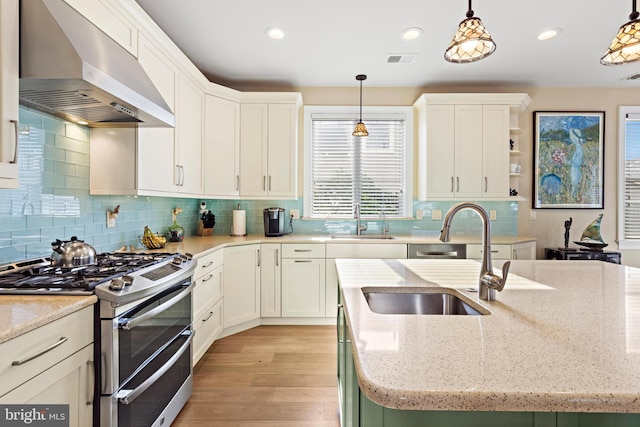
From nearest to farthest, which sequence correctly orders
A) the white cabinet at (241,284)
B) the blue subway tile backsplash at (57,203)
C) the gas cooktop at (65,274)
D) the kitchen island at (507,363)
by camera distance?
the kitchen island at (507,363)
the gas cooktop at (65,274)
the blue subway tile backsplash at (57,203)
the white cabinet at (241,284)

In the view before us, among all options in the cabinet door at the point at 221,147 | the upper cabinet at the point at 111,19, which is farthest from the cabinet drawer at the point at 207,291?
the upper cabinet at the point at 111,19

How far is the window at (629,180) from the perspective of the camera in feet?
12.7

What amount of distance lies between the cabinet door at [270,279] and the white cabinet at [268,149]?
0.63 metres

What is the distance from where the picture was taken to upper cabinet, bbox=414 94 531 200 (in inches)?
141

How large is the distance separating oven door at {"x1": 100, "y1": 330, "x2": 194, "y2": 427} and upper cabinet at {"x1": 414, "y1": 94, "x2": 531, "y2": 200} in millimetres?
2871

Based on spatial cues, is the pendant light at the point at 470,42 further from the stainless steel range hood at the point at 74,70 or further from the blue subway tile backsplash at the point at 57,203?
the blue subway tile backsplash at the point at 57,203

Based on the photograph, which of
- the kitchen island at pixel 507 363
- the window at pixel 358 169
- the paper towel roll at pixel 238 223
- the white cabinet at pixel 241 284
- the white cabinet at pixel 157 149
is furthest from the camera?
the window at pixel 358 169

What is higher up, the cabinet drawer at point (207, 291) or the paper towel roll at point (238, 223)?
the paper towel roll at point (238, 223)

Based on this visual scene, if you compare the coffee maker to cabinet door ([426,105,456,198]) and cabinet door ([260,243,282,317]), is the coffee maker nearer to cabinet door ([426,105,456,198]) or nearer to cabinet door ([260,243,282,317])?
cabinet door ([260,243,282,317])

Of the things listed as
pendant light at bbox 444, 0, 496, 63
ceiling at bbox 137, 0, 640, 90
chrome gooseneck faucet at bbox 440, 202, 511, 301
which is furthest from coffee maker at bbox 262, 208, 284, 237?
chrome gooseneck faucet at bbox 440, 202, 511, 301

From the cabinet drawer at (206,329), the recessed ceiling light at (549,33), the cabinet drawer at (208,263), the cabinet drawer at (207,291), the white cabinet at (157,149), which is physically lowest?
the cabinet drawer at (206,329)

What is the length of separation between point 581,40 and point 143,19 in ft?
11.5

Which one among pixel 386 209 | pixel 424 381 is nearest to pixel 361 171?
pixel 386 209

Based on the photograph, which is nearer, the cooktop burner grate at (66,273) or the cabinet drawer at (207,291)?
the cooktop burner grate at (66,273)
